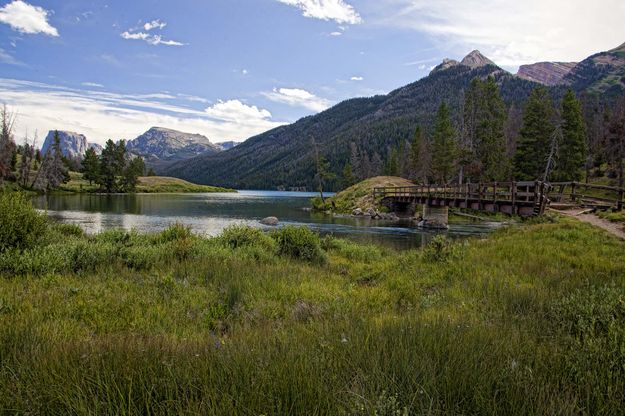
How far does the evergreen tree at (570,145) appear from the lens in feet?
183

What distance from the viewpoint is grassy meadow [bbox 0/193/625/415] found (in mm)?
2605

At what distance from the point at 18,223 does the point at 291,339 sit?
11290 millimetres

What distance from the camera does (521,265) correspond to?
1134cm

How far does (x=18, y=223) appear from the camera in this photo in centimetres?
1095

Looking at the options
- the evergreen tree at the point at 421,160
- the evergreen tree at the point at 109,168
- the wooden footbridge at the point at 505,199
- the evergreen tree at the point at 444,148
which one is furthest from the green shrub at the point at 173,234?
the evergreen tree at the point at 109,168

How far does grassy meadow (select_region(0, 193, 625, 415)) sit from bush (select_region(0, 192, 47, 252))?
0.06 m

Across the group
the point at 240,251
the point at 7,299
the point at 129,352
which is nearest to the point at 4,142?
the point at 240,251

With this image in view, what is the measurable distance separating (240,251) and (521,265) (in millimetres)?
10168

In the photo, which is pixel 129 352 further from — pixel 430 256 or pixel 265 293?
→ pixel 430 256

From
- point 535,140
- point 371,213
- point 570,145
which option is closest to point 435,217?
point 371,213

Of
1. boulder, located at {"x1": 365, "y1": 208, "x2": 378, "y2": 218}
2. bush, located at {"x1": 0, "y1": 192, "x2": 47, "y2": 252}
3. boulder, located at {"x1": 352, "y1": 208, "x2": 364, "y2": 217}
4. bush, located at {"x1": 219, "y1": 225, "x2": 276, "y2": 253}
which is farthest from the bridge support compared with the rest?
bush, located at {"x1": 0, "y1": 192, "x2": 47, "y2": 252}

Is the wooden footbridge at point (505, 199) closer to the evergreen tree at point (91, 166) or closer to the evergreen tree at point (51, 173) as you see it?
the evergreen tree at point (51, 173)

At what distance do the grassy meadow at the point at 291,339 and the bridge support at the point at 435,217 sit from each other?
1216 inches

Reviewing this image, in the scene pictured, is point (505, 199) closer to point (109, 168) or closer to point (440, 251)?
point (440, 251)
